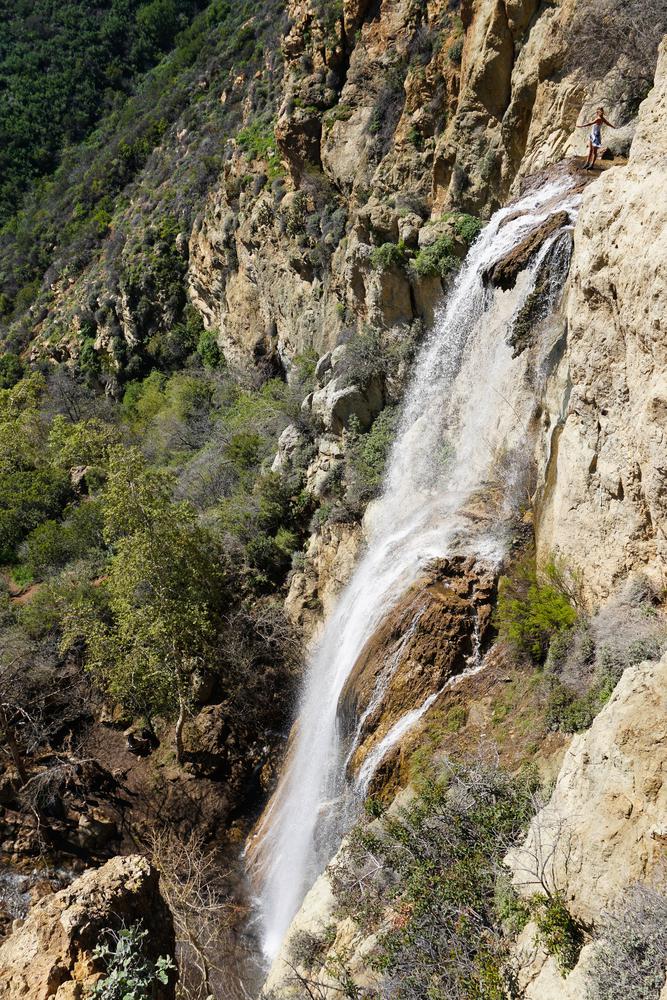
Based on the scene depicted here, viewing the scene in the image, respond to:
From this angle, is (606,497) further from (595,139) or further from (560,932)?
(595,139)

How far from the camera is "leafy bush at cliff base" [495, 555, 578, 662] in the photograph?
8.32 metres

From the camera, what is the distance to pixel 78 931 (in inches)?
191

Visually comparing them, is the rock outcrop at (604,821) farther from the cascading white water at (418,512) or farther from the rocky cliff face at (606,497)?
the cascading white water at (418,512)

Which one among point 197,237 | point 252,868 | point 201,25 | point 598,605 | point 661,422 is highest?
point 201,25

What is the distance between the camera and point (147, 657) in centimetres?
1424

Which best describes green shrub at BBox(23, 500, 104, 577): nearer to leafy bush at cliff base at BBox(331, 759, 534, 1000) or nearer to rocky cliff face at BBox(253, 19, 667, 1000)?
rocky cliff face at BBox(253, 19, 667, 1000)

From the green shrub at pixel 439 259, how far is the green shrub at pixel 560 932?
1424 cm

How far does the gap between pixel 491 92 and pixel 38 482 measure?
25534mm

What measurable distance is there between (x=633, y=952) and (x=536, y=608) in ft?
15.6

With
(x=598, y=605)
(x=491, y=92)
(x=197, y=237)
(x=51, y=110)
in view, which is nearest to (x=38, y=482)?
(x=197, y=237)

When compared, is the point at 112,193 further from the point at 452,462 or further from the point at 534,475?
the point at 534,475

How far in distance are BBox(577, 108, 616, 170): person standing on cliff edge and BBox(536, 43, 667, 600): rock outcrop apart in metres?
3.89

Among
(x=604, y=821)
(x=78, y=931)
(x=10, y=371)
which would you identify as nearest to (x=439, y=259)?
(x=604, y=821)

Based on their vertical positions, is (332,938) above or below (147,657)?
below
